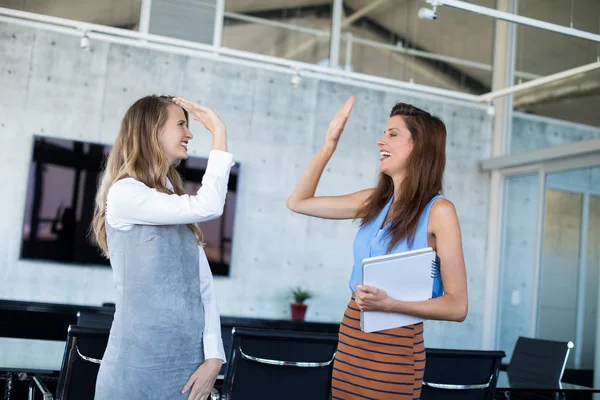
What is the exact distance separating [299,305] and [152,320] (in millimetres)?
5251

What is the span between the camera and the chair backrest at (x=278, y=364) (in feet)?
7.80

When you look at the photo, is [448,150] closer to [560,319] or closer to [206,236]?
[560,319]

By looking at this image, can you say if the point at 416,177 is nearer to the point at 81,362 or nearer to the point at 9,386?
the point at 81,362

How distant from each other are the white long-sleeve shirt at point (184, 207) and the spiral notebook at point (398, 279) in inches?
14.2

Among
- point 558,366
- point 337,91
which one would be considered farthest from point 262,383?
point 337,91

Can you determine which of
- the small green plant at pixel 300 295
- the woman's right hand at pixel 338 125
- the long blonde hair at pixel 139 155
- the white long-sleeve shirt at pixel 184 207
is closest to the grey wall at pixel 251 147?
the small green plant at pixel 300 295

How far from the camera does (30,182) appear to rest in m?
6.20

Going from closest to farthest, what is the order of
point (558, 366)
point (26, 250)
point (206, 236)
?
point (558, 366)
point (26, 250)
point (206, 236)

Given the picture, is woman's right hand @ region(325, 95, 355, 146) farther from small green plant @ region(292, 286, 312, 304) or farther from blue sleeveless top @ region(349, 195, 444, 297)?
small green plant @ region(292, 286, 312, 304)

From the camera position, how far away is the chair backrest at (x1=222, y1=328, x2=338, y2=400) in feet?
7.80

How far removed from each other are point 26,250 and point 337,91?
3.44 meters

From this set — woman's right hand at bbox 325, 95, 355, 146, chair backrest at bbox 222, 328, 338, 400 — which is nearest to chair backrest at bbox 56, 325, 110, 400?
chair backrest at bbox 222, 328, 338, 400

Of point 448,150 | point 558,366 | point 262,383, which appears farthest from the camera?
point 448,150

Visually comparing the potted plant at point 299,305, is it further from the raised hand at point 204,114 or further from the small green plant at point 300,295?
the raised hand at point 204,114
